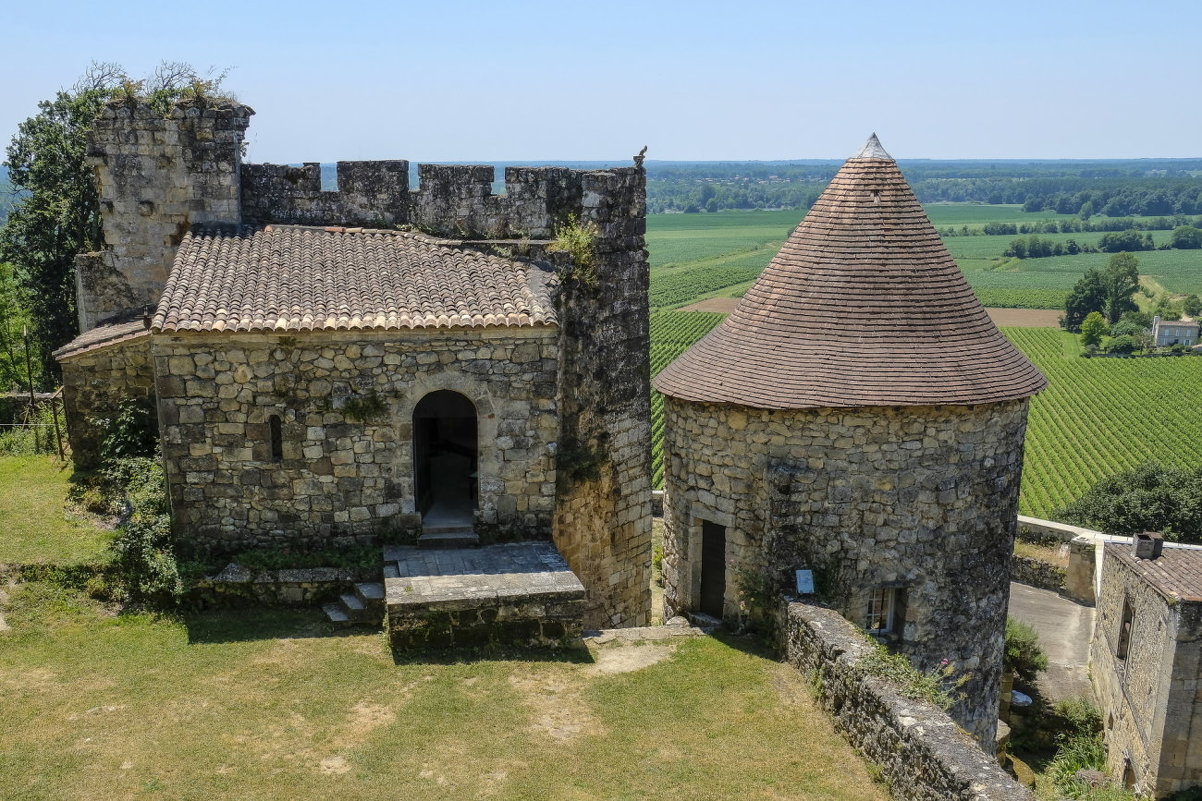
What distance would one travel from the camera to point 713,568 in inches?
508

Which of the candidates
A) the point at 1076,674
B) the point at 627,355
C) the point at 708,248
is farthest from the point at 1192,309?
the point at 627,355

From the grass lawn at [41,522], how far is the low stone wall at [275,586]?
1.69 m

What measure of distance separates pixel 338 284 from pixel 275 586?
3.75 m

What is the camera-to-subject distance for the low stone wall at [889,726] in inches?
307

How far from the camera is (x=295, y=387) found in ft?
39.7

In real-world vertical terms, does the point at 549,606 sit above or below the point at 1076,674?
above

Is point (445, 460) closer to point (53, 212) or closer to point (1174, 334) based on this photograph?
point (53, 212)

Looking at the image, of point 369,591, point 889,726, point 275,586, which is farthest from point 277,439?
point 889,726

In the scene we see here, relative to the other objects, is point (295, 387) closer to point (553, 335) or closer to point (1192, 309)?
point (553, 335)

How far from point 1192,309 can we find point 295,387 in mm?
108857

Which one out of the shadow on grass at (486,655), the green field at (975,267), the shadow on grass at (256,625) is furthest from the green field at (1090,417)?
the green field at (975,267)

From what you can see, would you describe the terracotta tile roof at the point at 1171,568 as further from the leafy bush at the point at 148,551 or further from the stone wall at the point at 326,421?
the leafy bush at the point at 148,551

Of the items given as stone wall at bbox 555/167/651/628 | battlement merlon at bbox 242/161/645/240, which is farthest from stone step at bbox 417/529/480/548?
battlement merlon at bbox 242/161/645/240

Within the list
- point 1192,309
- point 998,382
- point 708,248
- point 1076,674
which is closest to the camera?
point 998,382
